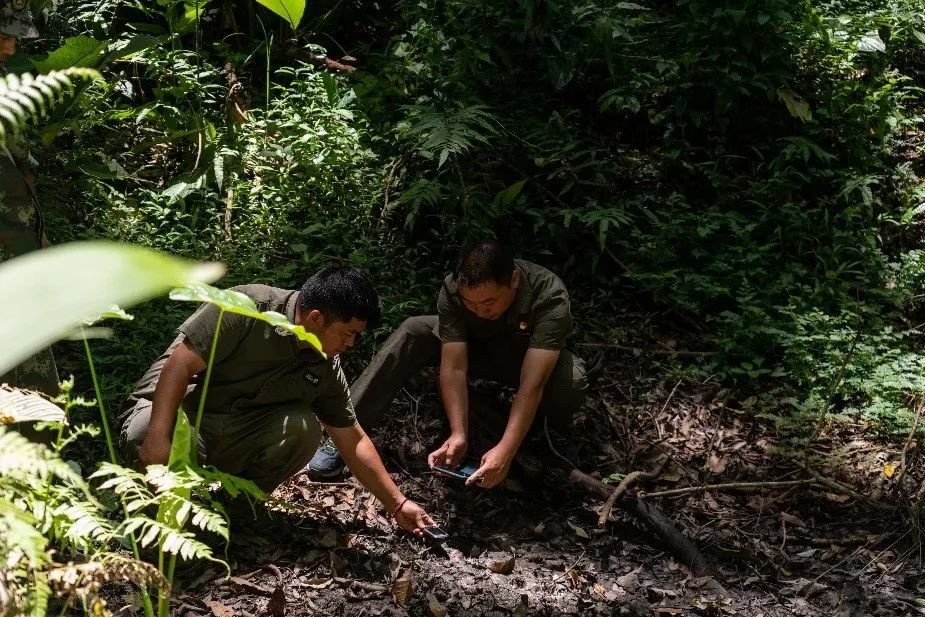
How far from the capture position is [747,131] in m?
5.98

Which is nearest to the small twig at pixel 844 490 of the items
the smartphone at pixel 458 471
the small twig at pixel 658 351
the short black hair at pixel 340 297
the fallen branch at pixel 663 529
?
the fallen branch at pixel 663 529

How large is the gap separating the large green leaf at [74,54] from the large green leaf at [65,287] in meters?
4.98

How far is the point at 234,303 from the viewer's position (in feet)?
5.98

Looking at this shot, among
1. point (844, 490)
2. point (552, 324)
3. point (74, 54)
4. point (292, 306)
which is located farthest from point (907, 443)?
point (74, 54)

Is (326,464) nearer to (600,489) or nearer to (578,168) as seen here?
(600,489)

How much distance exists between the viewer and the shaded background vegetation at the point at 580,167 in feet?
15.9

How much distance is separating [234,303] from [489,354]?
245cm

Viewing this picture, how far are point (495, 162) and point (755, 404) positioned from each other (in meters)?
2.11

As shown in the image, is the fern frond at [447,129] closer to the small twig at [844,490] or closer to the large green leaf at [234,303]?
the small twig at [844,490]

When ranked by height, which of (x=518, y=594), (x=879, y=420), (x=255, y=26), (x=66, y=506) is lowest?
(x=518, y=594)

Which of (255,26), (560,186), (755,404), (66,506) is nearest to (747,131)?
(560,186)

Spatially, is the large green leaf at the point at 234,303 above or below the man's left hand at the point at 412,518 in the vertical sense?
above

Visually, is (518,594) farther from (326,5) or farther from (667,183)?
(326,5)

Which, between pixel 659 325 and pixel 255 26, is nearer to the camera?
pixel 659 325
